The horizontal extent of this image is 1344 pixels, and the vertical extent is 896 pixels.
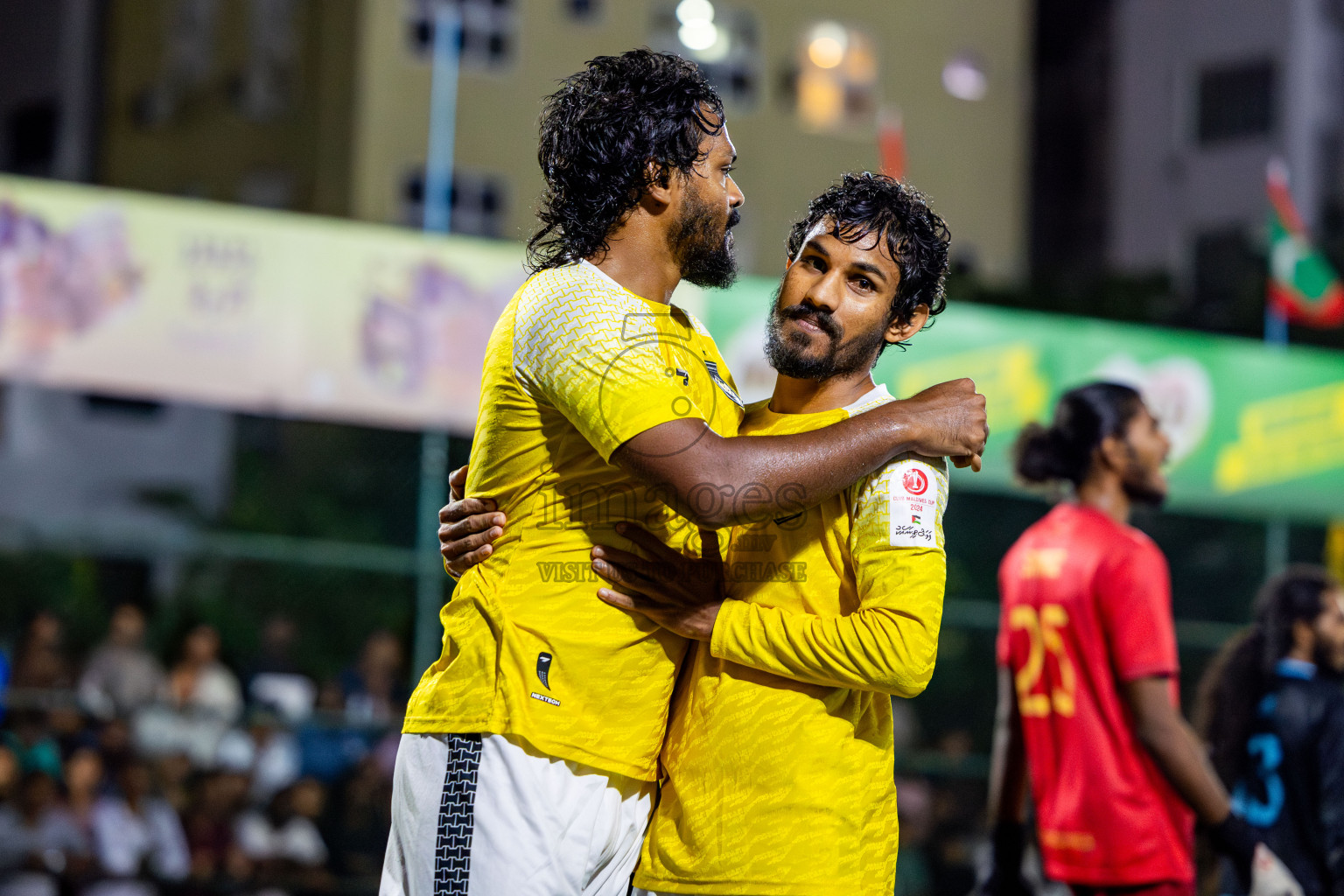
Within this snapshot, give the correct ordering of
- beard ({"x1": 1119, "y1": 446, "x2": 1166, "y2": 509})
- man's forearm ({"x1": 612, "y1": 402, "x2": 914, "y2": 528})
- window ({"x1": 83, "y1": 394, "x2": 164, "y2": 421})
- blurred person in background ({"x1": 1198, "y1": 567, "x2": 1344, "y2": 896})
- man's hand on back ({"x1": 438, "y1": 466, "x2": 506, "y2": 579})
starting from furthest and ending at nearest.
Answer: window ({"x1": 83, "y1": 394, "x2": 164, "y2": 421}) → blurred person in background ({"x1": 1198, "y1": 567, "x2": 1344, "y2": 896}) → beard ({"x1": 1119, "y1": 446, "x2": 1166, "y2": 509}) → man's hand on back ({"x1": 438, "y1": 466, "x2": 506, "y2": 579}) → man's forearm ({"x1": 612, "y1": 402, "x2": 914, "y2": 528})

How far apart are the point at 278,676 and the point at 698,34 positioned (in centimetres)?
1163

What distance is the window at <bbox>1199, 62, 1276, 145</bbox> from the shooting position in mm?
23188

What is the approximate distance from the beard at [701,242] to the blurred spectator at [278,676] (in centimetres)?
498

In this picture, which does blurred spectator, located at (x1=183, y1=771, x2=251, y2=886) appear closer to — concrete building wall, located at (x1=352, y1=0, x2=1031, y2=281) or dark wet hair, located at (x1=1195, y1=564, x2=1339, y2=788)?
dark wet hair, located at (x1=1195, y1=564, x2=1339, y2=788)

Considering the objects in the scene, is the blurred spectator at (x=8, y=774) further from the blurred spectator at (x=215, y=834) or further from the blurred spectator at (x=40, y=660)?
the blurred spectator at (x=40, y=660)

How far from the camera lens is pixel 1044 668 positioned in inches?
150

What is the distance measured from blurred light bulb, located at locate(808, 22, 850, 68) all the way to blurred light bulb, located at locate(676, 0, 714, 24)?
1894mm

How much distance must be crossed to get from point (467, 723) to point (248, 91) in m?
16.4

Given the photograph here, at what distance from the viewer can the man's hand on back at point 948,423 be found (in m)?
2.30

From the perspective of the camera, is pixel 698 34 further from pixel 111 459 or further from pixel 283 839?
pixel 283 839

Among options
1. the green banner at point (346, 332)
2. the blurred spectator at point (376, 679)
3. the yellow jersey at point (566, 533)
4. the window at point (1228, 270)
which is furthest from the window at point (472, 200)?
the yellow jersey at point (566, 533)

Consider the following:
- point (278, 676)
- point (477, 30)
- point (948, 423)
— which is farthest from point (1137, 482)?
point (477, 30)

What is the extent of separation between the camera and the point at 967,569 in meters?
10.4

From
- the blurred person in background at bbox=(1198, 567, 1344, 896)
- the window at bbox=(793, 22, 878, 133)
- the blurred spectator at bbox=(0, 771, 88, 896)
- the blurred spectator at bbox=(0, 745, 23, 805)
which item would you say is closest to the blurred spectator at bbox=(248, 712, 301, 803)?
the blurred spectator at bbox=(0, 771, 88, 896)
